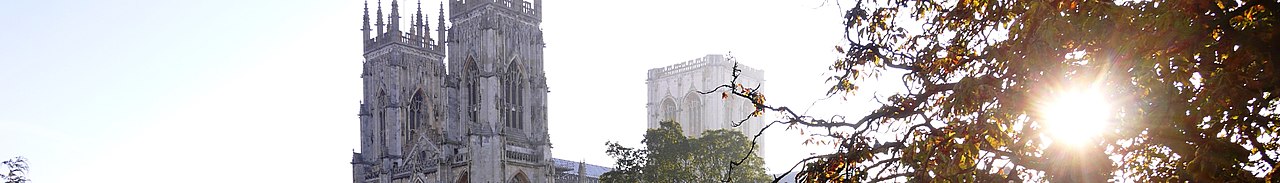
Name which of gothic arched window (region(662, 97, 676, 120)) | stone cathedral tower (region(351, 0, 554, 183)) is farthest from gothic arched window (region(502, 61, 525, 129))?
gothic arched window (region(662, 97, 676, 120))

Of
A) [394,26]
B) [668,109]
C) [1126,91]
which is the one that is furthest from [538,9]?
[1126,91]

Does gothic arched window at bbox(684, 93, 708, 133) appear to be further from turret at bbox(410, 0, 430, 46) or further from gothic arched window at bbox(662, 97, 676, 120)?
turret at bbox(410, 0, 430, 46)

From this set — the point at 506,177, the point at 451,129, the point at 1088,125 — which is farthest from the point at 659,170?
the point at 1088,125

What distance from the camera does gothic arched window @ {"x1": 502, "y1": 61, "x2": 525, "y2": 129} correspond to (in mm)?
43969

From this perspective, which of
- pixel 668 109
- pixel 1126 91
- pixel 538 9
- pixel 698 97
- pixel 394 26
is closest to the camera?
pixel 1126 91

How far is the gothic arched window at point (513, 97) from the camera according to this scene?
43969 millimetres

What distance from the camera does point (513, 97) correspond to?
44.5 metres

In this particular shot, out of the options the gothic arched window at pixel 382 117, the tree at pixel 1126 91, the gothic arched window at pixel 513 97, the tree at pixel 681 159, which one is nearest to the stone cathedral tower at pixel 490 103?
the gothic arched window at pixel 513 97

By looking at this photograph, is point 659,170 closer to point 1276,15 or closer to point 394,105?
point 394,105

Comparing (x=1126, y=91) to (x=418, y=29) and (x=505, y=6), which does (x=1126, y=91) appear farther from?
(x=418, y=29)

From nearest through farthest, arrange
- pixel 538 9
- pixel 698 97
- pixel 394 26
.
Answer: pixel 538 9 < pixel 394 26 < pixel 698 97

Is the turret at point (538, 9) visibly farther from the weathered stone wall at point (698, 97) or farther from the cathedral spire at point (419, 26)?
the weathered stone wall at point (698, 97)

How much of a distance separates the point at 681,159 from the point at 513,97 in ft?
39.2

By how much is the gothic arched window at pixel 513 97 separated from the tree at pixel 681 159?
385 inches
